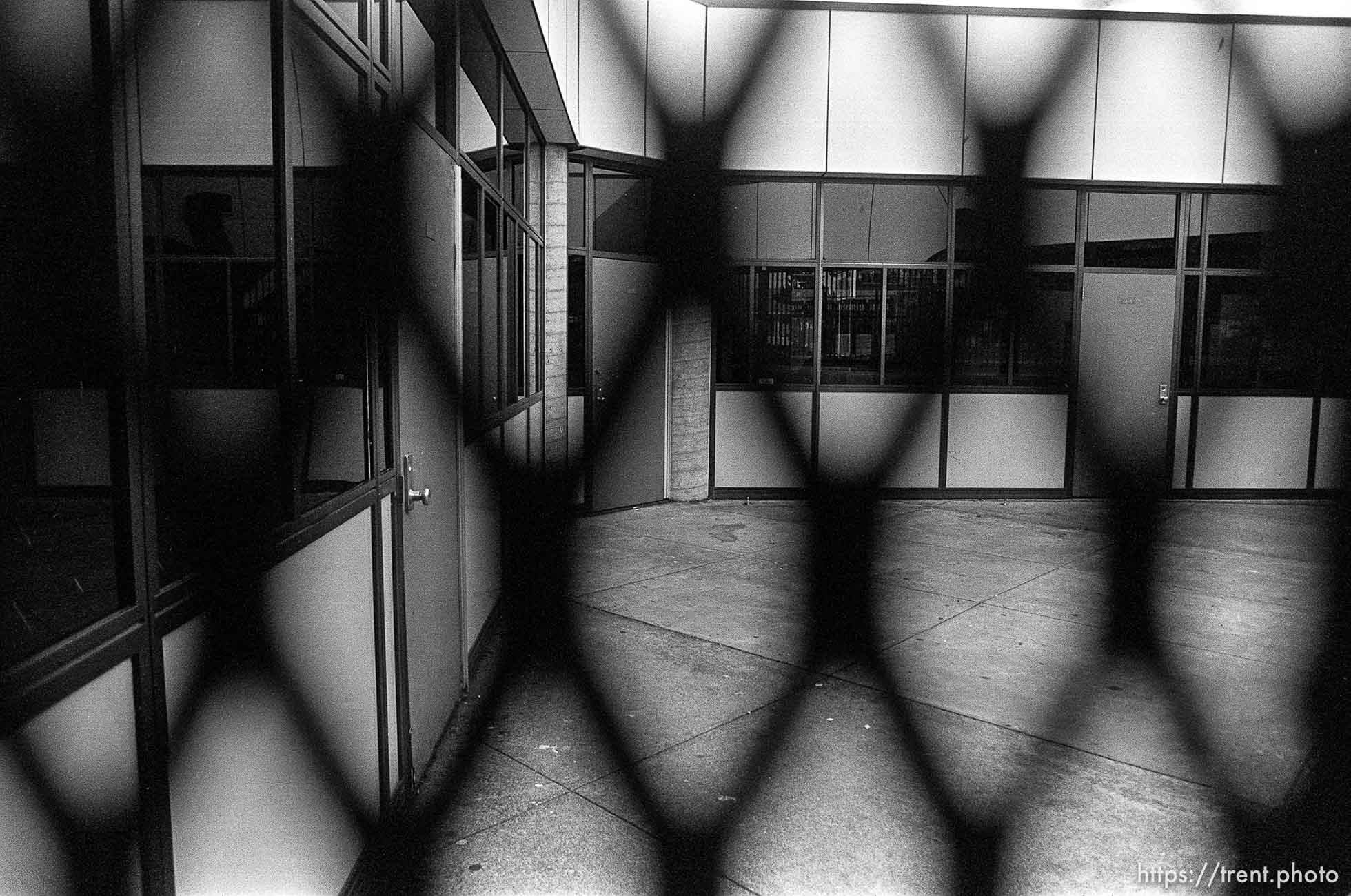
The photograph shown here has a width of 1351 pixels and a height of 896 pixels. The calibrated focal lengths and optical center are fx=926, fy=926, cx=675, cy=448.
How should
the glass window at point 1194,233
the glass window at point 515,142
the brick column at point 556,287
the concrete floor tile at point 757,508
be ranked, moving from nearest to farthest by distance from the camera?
the glass window at point 515,142, the brick column at point 556,287, the concrete floor tile at point 757,508, the glass window at point 1194,233

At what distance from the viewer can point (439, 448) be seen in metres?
2.25

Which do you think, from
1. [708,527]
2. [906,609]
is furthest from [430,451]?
[708,527]

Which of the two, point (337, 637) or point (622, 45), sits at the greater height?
point (622, 45)

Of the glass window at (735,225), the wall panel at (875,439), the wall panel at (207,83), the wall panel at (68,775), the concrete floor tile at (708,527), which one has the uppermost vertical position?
the wall panel at (207,83)

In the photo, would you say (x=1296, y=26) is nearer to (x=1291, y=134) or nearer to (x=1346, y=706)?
(x=1291, y=134)

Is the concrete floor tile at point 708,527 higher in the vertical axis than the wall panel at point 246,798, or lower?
lower

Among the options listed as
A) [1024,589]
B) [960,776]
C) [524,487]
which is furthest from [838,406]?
[960,776]

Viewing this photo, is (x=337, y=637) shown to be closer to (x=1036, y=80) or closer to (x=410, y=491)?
(x=410, y=491)

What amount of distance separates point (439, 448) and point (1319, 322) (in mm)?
1889

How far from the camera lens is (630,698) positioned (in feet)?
8.86

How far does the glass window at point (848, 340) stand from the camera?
6062 mm

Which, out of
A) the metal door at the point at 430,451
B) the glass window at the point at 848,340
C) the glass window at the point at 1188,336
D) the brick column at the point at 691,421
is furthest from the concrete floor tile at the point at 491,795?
the glass window at the point at 1188,336

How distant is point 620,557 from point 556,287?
1575 millimetres

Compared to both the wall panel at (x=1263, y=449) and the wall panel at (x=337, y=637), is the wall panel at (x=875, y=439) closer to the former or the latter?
the wall panel at (x=337, y=637)
